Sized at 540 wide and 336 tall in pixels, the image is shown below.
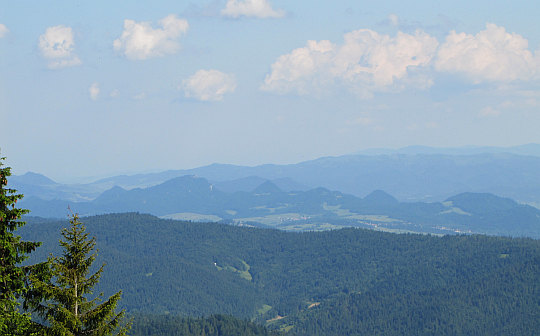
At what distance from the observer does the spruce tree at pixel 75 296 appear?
34.2 meters

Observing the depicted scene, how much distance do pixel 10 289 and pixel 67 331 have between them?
3.91m

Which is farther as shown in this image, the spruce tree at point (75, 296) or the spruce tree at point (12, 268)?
the spruce tree at point (75, 296)

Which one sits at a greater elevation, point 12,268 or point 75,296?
point 12,268

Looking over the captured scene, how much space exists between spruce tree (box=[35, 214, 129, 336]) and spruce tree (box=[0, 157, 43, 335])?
1.25 metres

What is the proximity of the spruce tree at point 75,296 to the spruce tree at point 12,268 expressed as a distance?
125 cm

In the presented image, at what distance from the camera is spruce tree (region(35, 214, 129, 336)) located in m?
34.2

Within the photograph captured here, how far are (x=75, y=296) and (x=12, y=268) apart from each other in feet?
11.7

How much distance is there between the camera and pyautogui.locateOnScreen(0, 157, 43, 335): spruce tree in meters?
33.7

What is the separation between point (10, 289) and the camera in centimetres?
3466

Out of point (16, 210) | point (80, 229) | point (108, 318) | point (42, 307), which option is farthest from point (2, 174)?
point (108, 318)

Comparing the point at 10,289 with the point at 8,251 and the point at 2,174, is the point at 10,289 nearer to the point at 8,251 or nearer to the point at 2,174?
the point at 8,251

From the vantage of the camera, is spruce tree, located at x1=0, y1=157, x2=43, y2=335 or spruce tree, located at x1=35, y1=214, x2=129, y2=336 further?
spruce tree, located at x1=35, y1=214, x2=129, y2=336

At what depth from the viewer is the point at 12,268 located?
34531 millimetres

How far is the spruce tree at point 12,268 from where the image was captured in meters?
33.7
